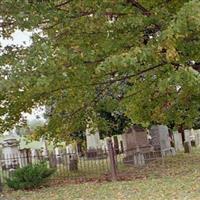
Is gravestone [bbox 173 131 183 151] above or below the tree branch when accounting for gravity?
below

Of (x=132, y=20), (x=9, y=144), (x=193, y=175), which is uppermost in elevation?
(x=132, y=20)

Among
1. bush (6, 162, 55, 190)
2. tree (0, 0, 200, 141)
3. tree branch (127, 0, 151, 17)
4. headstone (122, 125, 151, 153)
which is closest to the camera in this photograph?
tree (0, 0, 200, 141)

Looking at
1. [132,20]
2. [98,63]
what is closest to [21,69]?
[98,63]

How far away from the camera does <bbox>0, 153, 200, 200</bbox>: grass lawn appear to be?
10.6 m

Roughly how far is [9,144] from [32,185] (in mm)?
7275

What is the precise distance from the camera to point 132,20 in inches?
334

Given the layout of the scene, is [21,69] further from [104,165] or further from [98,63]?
[104,165]

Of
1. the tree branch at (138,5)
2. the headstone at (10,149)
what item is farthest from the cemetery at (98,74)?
the headstone at (10,149)

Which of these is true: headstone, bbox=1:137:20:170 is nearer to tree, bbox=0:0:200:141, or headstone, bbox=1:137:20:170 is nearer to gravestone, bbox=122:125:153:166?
gravestone, bbox=122:125:153:166

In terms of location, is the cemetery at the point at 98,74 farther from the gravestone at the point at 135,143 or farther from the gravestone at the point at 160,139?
the gravestone at the point at 160,139

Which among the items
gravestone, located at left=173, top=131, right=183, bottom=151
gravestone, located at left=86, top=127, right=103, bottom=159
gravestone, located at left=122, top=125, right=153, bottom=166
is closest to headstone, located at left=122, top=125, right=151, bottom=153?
gravestone, located at left=122, top=125, right=153, bottom=166

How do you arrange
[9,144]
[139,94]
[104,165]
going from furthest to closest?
1. [9,144]
2. [104,165]
3. [139,94]

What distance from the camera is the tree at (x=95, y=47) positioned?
7895mm

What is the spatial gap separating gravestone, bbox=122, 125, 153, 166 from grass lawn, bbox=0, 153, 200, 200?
3.32m
